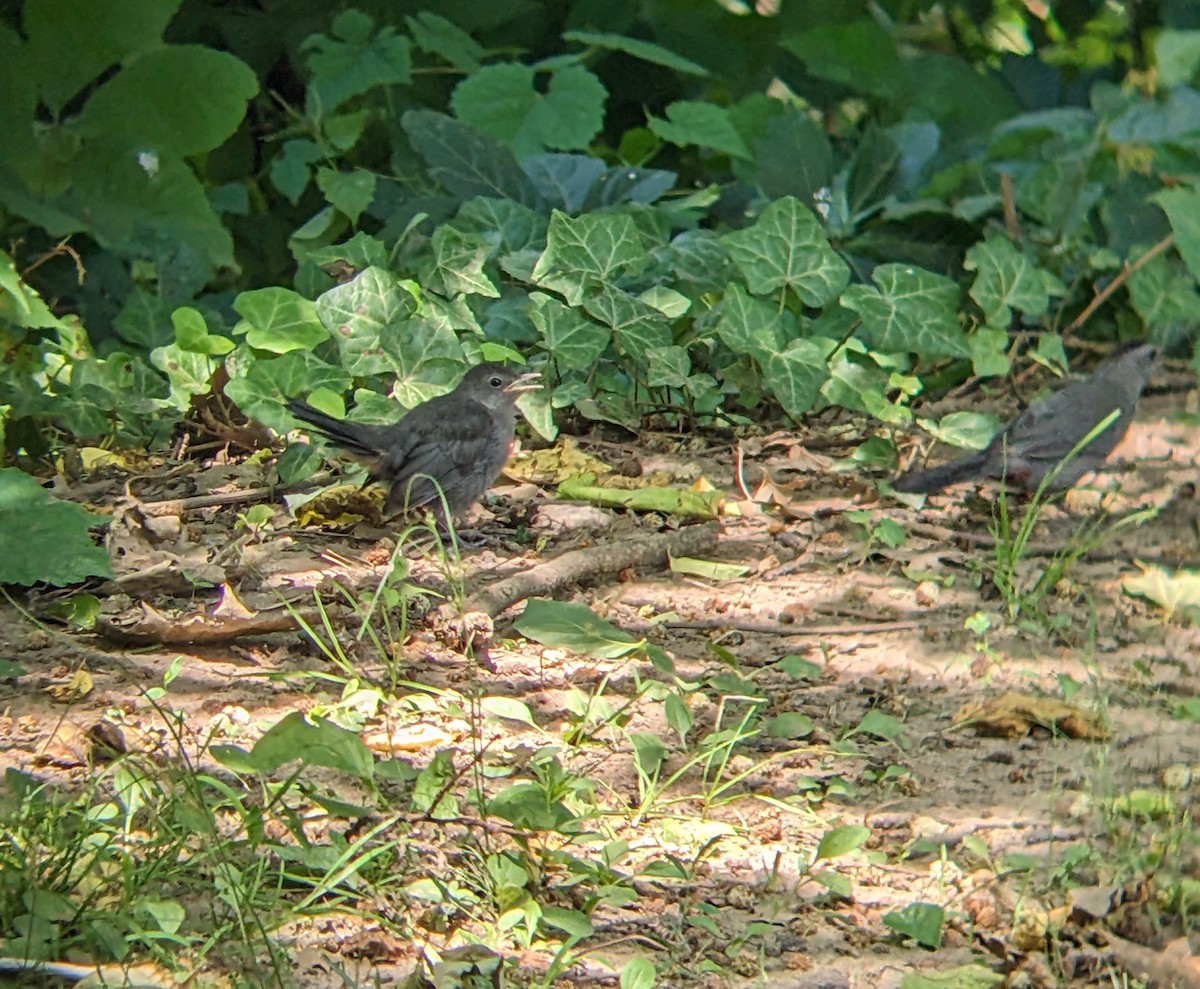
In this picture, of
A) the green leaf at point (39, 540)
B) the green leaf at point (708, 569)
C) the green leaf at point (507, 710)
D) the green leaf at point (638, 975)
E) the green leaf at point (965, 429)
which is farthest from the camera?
the green leaf at point (965, 429)

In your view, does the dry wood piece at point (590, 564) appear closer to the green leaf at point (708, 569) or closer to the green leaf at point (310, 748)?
the green leaf at point (708, 569)

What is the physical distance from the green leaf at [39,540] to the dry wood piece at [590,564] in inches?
32.1

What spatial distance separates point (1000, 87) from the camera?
6.25 m

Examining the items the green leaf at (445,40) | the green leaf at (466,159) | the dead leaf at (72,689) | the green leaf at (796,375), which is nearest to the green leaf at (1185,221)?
the green leaf at (796,375)

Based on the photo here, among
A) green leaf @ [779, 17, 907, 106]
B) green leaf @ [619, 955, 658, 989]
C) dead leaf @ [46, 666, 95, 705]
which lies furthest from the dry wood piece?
green leaf @ [779, 17, 907, 106]

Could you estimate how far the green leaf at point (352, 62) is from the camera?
17.4 feet

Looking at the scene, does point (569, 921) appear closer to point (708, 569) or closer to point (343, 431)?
point (708, 569)

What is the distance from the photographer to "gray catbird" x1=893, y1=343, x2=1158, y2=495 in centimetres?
414

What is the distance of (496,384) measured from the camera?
13.8 ft

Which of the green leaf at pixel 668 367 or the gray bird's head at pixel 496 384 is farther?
the green leaf at pixel 668 367

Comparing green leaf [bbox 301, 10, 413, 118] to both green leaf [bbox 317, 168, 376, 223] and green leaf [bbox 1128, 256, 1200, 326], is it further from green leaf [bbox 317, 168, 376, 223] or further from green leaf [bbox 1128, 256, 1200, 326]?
green leaf [bbox 1128, 256, 1200, 326]

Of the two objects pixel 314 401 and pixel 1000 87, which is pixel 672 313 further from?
pixel 1000 87

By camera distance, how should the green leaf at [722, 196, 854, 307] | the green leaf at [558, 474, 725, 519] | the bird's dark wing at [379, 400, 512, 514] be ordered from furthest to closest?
the green leaf at [722, 196, 854, 307]
the green leaf at [558, 474, 725, 519]
the bird's dark wing at [379, 400, 512, 514]

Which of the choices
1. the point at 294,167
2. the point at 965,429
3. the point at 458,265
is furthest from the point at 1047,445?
the point at 294,167
